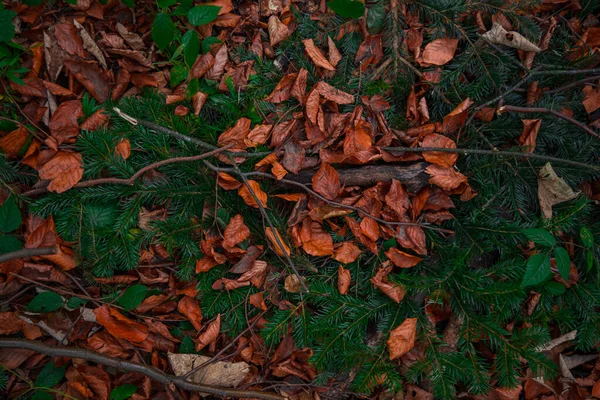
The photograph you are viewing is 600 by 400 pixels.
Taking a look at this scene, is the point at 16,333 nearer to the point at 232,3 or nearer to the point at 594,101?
the point at 232,3

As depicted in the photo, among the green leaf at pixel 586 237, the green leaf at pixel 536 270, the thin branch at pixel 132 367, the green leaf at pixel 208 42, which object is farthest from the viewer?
the green leaf at pixel 208 42

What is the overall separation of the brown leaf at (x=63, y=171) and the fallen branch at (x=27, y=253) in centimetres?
25

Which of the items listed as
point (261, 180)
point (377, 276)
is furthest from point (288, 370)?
point (261, 180)

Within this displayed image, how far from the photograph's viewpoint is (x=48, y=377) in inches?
71.6

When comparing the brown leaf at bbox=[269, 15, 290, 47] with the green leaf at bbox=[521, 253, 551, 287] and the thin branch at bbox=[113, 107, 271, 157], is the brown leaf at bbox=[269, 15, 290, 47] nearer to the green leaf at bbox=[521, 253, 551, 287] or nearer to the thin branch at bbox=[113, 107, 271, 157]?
the thin branch at bbox=[113, 107, 271, 157]

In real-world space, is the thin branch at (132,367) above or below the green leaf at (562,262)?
below

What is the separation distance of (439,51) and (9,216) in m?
2.00

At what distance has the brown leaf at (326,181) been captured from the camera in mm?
1824

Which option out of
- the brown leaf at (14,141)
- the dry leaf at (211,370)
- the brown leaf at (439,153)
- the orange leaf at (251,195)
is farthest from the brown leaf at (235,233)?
the brown leaf at (14,141)

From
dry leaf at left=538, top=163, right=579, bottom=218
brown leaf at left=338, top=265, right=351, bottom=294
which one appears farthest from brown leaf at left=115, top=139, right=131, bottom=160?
dry leaf at left=538, top=163, right=579, bottom=218

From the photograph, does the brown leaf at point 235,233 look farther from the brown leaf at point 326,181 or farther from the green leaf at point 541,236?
the green leaf at point 541,236

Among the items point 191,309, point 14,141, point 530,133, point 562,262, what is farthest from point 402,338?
point 14,141

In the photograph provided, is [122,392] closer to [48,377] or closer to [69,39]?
[48,377]

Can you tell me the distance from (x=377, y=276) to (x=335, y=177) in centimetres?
47
